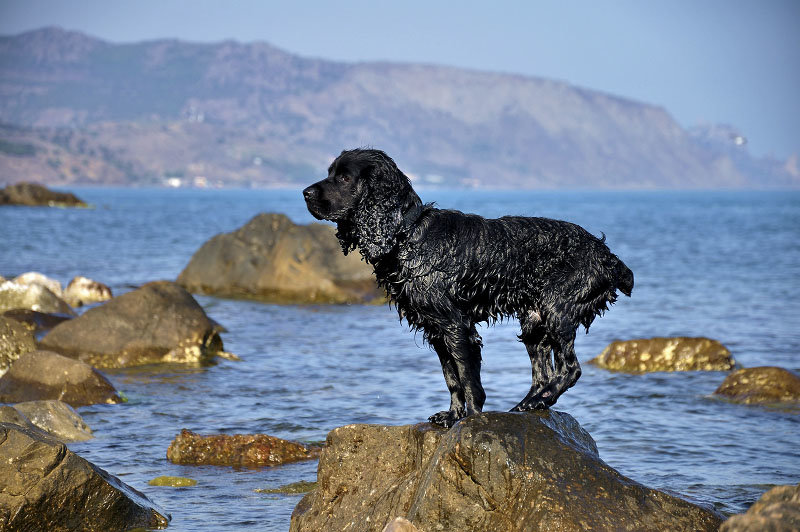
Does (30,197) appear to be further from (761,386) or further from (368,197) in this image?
(368,197)

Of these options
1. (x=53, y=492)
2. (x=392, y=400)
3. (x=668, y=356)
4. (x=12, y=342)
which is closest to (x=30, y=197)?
(x=12, y=342)

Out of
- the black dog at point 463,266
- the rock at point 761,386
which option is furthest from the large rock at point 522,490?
the rock at point 761,386

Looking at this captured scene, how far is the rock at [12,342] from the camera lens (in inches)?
531

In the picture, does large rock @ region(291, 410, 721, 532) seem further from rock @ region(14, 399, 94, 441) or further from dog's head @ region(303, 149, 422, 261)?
rock @ region(14, 399, 94, 441)

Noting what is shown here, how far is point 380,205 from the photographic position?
20.8 feet

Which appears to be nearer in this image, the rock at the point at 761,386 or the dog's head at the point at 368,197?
the dog's head at the point at 368,197

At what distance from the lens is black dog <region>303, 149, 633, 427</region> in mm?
6344

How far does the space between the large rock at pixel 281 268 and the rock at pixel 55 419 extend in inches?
502

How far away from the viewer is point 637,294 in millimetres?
26312

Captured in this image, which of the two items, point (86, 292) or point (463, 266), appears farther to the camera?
point (86, 292)

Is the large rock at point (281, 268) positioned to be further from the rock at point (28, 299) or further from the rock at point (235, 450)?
the rock at point (235, 450)

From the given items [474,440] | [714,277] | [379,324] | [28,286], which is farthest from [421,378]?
[714,277]

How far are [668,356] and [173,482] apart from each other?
8.61m

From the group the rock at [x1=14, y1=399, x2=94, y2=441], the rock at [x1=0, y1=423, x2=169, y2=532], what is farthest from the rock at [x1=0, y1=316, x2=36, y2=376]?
the rock at [x1=0, y1=423, x2=169, y2=532]
